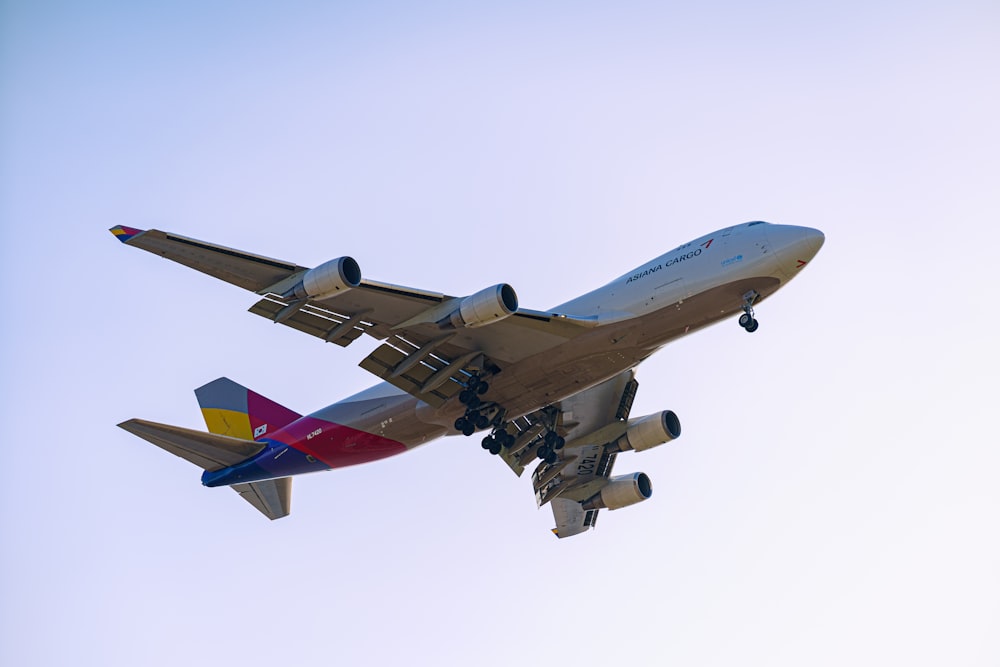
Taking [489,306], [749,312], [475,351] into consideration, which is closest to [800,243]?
[749,312]

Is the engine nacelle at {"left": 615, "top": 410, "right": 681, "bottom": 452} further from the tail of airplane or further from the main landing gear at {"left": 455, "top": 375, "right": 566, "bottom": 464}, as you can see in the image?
the tail of airplane

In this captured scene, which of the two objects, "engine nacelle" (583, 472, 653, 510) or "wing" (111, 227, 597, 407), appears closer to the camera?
"wing" (111, 227, 597, 407)

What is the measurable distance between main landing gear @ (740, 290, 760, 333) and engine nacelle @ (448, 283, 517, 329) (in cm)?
647

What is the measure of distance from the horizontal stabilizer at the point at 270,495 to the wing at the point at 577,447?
8214 millimetres

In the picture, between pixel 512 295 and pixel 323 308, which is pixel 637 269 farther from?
pixel 323 308

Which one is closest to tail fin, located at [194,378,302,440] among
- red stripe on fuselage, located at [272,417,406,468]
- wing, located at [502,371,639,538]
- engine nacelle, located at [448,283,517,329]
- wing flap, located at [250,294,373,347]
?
red stripe on fuselage, located at [272,417,406,468]

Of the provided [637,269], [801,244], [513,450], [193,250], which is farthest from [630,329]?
[193,250]

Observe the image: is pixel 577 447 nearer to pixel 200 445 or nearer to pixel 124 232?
pixel 200 445

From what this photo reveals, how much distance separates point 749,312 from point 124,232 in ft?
55.8

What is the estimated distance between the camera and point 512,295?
29.2 m

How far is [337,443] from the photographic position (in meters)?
35.3

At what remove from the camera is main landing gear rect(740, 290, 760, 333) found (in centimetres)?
2972

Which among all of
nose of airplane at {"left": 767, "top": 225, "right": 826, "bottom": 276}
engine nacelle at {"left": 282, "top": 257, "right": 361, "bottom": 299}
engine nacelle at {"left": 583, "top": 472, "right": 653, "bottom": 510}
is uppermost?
engine nacelle at {"left": 282, "top": 257, "right": 361, "bottom": 299}

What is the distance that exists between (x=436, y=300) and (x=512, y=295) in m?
2.34
